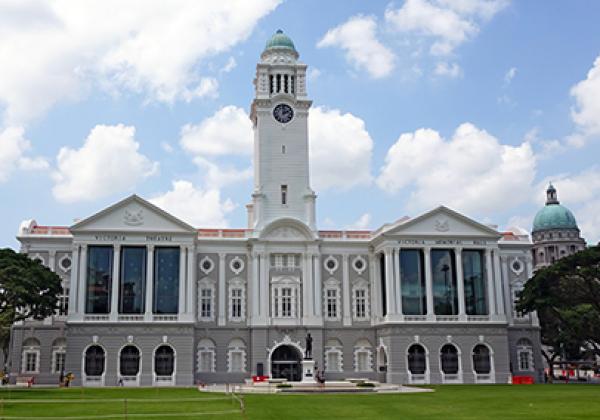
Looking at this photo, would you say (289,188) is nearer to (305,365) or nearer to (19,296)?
(305,365)

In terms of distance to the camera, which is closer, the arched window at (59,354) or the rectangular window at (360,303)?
the arched window at (59,354)

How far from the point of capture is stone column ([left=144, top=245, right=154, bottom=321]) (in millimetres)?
61781

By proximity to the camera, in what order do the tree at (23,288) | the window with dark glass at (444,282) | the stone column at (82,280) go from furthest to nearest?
the window with dark glass at (444,282) → the stone column at (82,280) → the tree at (23,288)

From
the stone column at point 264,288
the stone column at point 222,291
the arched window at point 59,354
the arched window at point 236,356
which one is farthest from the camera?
the stone column at point 222,291

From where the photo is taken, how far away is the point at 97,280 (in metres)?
62.0

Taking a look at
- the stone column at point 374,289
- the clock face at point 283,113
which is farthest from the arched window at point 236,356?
the clock face at point 283,113

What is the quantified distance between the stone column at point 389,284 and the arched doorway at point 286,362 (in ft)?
29.5

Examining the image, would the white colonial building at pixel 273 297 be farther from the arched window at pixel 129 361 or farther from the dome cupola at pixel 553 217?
the dome cupola at pixel 553 217

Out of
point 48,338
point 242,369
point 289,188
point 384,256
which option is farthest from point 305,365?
point 48,338

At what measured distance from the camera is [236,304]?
6556cm

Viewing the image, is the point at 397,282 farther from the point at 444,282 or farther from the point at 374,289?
the point at 444,282

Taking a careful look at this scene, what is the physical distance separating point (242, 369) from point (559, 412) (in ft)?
125

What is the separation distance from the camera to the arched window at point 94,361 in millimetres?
60281

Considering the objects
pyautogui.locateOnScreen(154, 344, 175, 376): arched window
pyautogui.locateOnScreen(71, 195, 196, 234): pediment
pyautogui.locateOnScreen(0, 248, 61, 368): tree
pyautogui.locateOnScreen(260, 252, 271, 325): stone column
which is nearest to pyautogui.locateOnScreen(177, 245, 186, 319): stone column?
pyautogui.locateOnScreen(71, 195, 196, 234): pediment
